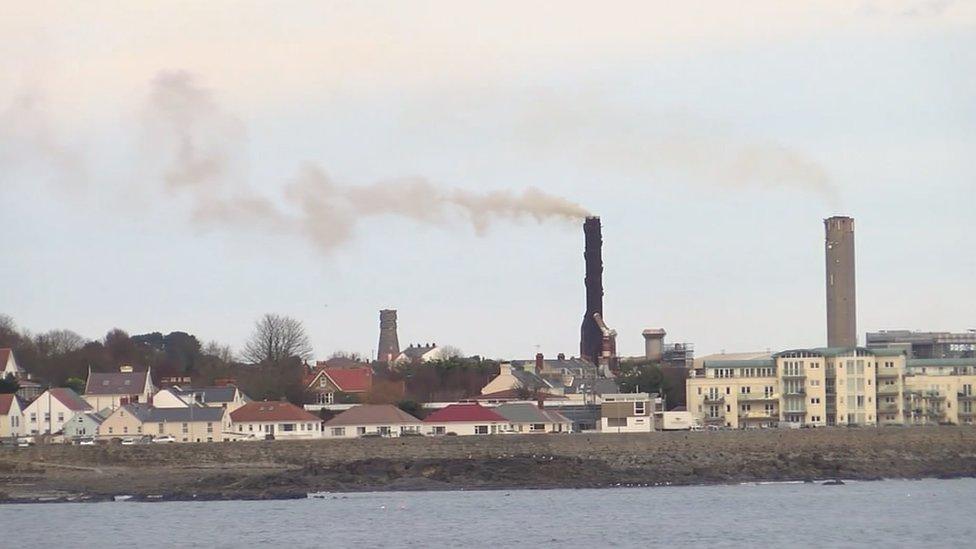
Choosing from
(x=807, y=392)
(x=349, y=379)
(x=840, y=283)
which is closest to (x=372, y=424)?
(x=349, y=379)

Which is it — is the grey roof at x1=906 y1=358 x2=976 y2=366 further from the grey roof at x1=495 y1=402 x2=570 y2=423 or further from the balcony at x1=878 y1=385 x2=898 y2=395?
the grey roof at x1=495 y1=402 x2=570 y2=423

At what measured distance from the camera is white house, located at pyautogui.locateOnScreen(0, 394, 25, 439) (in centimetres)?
9700

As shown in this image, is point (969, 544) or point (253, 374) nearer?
point (969, 544)

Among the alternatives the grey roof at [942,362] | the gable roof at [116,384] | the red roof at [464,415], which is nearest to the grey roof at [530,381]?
the red roof at [464,415]

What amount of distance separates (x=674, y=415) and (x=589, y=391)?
1651 centimetres

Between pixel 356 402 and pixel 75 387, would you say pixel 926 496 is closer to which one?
pixel 356 402

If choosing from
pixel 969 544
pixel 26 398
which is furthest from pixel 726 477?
pixel 26 398

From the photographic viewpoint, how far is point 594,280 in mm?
131875

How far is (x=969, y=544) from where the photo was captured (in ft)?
171

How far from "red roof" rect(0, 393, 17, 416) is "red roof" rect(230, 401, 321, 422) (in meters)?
12.8

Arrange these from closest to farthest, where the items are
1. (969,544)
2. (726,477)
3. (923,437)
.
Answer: (969,544)
(726,477)
(923,437)

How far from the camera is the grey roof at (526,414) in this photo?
9388 cm

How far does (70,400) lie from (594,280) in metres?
44.9

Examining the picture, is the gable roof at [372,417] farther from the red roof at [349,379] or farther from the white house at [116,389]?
the red roof at [349,379]
